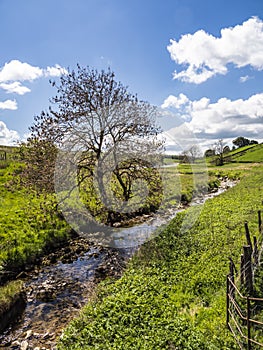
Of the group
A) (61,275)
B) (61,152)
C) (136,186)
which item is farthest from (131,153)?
(61,275)

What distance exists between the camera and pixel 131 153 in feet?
47.4

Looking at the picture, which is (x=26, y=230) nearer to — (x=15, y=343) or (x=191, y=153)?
(x=15, y=343)

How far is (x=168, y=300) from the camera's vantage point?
842 cm

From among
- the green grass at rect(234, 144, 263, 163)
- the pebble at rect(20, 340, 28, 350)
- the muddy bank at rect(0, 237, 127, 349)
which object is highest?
the green grass at rect(234, 144, 263, 163)

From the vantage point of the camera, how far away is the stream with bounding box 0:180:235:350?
25.8 ft

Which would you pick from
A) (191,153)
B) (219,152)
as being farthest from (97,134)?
(219,152)

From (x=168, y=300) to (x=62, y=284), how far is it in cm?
451

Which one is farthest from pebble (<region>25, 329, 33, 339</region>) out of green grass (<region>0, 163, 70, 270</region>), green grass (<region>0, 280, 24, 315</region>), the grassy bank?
green grass (<region>0, 163, 70, 270</region>)

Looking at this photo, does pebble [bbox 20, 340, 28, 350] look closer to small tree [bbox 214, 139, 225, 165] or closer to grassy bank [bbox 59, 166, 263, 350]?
grassy bank [bbox 59, 166, 263, 350]

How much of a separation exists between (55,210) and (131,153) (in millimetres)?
5128

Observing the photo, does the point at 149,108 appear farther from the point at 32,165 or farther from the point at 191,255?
the point at 191,255

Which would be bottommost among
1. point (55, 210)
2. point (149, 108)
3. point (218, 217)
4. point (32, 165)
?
point (218, 217)

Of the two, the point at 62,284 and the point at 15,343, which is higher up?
the point at 62,284

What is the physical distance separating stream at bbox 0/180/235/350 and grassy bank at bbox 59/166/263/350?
0.82m
